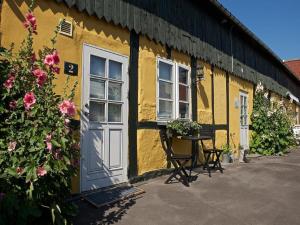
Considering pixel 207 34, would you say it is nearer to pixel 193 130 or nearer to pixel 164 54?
pixel 164 54

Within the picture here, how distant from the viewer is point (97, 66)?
4.83 metres

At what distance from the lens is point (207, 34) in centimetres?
823

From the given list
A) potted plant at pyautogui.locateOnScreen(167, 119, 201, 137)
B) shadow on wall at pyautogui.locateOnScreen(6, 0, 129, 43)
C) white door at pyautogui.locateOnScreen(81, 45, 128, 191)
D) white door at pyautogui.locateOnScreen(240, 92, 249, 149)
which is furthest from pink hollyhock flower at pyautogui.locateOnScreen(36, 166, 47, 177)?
white door at pyautogui.locateOnScreen(240, 92, 249, 149)

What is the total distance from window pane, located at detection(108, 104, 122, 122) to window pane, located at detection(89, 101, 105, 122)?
0.55ft

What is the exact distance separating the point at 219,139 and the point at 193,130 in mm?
2379

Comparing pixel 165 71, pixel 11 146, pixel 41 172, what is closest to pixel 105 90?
pixel 165 71

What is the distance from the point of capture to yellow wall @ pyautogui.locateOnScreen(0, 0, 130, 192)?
3.70m

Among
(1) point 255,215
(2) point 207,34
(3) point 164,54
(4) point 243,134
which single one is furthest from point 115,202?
(4) point 243,134

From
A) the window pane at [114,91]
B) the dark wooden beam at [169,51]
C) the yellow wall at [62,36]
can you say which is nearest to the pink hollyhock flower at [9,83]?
the yellow wall at [62,36]

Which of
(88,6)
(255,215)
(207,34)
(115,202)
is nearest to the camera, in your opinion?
(255,215)

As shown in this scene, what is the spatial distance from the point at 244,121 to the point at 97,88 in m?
7.30

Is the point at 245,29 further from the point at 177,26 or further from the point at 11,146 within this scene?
the point at 11,146

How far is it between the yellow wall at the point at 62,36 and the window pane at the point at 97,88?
0.28 meters

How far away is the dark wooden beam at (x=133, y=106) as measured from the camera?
17.5 feet
